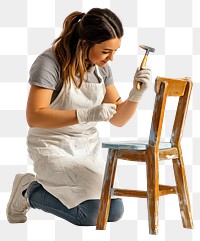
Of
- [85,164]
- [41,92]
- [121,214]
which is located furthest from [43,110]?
[121,214]

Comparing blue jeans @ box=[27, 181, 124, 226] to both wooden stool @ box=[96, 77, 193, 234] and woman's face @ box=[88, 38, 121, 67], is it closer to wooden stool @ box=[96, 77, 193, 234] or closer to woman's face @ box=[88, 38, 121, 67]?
wooden stool @ box=[96, 77, 193, 234]

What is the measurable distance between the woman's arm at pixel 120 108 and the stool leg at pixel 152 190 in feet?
1.33

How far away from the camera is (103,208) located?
12.9ft

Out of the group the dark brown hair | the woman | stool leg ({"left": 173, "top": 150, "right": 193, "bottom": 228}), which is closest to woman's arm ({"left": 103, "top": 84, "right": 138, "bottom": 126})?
the woman

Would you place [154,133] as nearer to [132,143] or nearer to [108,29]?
[132,143]

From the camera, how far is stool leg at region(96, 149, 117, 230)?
3922 mm

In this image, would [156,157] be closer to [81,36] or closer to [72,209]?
[72,209]

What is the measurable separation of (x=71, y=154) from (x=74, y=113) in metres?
0.31

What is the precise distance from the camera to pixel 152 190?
3795 millimetres

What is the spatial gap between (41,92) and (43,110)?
3.5 inches

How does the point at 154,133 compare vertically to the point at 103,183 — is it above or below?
above

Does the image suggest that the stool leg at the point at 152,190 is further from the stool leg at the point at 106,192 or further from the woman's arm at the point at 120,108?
the woman's arm at the point at 120,108

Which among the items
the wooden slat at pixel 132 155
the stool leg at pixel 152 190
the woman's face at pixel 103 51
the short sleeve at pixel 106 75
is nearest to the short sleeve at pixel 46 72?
the woman's face at pixel 103 51

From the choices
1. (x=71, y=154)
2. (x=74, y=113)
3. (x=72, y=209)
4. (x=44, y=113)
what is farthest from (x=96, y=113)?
(x=72, y=209)
